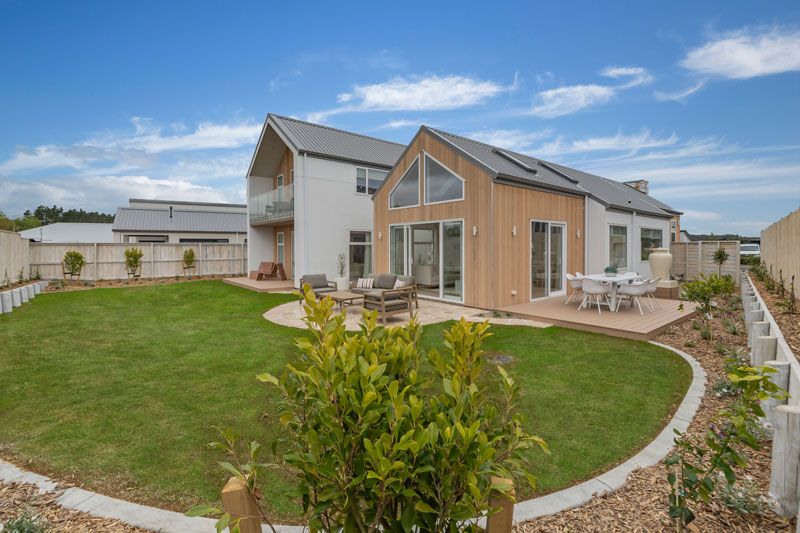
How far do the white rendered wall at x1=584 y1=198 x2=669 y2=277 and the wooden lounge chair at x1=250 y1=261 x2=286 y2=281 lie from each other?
13.6m

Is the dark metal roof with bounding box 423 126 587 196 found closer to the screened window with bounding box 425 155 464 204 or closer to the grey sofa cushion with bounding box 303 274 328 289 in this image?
the screened window with bounding box 425 155 464 204

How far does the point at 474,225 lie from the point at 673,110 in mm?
9735

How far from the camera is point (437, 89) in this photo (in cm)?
1413

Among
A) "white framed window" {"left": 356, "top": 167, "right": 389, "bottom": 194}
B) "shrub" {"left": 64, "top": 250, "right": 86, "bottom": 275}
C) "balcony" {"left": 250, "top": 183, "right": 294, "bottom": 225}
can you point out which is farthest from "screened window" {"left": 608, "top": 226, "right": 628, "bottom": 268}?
"shrub" {"left": 64, "top": 250, "right": 86, "bottom": 275}

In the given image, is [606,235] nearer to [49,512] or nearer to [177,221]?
[49,512]

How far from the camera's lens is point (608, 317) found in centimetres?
857

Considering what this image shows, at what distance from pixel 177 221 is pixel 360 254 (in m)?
20.4

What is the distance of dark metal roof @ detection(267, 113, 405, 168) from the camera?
584 inches

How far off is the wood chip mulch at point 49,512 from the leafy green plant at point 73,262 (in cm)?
1735

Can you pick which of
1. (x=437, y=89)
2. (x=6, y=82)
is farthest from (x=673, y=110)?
(x=6, y=82)

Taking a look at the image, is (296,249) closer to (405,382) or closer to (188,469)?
(188,469)

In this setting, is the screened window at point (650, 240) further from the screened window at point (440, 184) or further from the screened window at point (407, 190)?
the screened window at point (407, 190)

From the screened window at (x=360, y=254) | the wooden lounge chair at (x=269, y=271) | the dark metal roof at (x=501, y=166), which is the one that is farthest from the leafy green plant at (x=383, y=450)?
the wooden lounge chair at (x=269, y=271)

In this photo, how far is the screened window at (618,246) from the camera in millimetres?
13641
